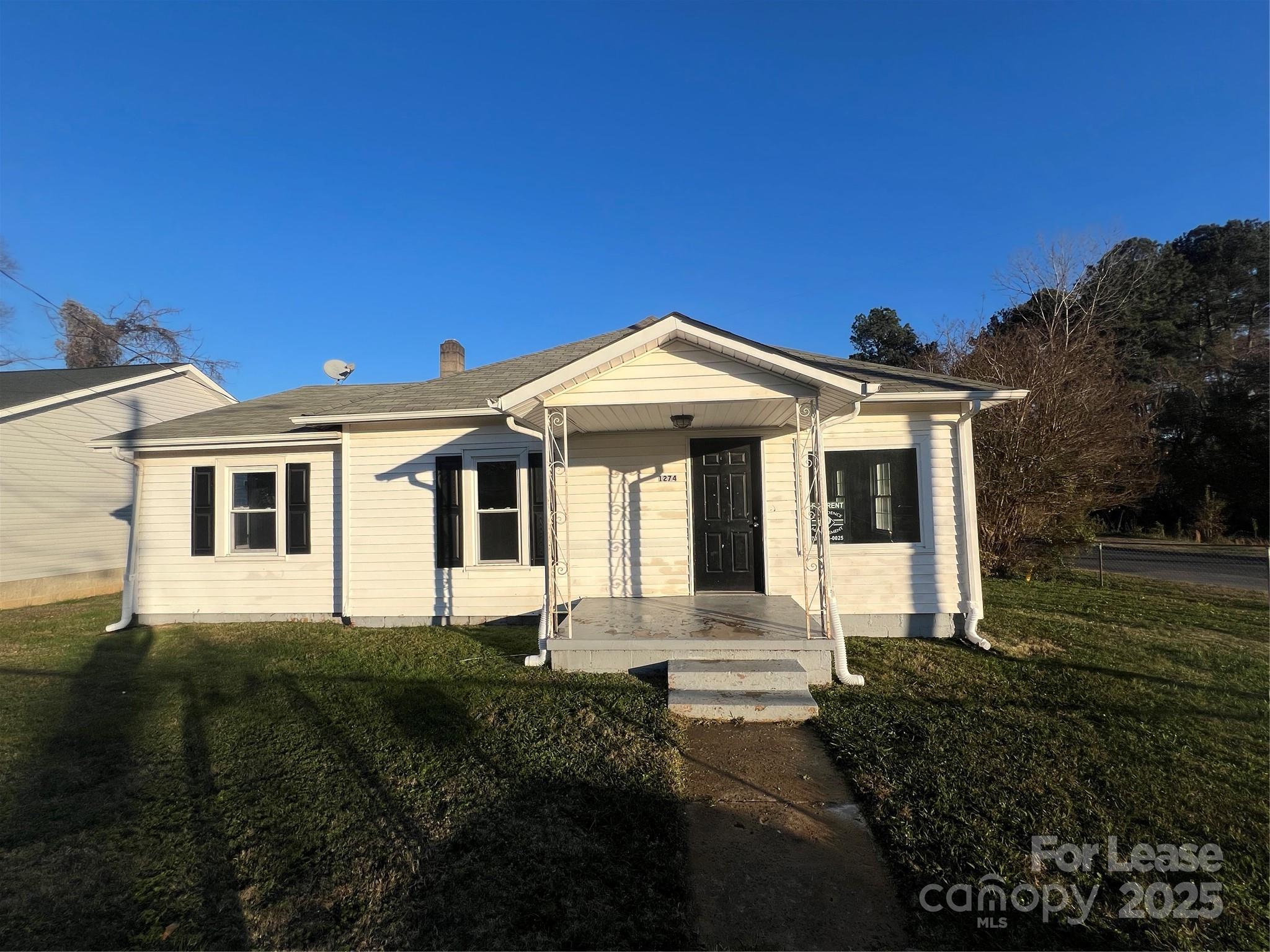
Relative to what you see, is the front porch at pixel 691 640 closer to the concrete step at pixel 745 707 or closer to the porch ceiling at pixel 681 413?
the concrete step at pixel 745 707

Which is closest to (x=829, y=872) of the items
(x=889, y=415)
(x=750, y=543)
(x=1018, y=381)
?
(x=750, y=543)

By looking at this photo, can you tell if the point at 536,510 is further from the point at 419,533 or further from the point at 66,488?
the point at 66,488

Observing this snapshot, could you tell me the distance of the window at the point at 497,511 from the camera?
25.7 feet

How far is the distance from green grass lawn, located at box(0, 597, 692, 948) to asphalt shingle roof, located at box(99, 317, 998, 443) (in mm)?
3566

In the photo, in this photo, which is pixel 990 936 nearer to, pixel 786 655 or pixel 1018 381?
pixel 786 655

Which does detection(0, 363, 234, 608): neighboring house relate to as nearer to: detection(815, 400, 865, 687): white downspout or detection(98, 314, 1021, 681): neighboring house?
detection(98, 314, 1021, 681): neighboring house

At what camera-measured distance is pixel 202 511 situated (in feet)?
28.2

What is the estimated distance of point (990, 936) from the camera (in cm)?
240

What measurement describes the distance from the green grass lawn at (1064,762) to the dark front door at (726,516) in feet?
5.21

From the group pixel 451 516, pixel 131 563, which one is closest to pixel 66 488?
pixel 131 563

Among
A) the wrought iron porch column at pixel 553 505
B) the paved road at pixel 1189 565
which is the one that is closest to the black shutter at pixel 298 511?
the wrought iron porch column at pixel 553 505

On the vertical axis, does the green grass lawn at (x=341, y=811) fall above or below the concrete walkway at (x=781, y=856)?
above

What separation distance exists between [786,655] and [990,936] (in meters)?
3.05

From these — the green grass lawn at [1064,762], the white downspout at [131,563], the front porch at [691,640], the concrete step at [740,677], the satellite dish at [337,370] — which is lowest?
the green grass lawn at [1064,762]
